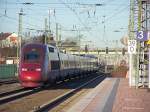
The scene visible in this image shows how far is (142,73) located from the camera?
1239 inches

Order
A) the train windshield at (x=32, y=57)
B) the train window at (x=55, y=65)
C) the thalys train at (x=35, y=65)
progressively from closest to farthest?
the thalys train at (x=35, y=65), the train windshield at (x=32, y=57), the train window at (x=55, y=65)

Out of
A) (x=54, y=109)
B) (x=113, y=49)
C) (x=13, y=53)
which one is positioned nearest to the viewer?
(x=54, y=109)

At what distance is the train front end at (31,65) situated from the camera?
3139 centimetres

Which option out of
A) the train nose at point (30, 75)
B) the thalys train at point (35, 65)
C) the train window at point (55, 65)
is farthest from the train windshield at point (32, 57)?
the train window at point (55, 65)

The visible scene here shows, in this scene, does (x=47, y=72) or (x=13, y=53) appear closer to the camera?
(x=47, y=72)

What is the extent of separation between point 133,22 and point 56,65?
998 centimetres

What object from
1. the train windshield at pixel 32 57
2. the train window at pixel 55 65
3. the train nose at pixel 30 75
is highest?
the train windshield at pixel 32 57

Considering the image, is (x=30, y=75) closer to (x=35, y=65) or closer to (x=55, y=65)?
(x=35, y=65)

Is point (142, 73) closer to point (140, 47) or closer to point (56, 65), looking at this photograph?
point (140, 47)

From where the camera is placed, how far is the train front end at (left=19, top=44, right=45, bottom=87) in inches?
1236

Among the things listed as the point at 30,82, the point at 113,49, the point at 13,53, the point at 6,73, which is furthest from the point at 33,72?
the point at 113,49

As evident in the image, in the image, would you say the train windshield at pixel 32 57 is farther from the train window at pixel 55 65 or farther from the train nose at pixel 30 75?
the train window at pixel 55 65

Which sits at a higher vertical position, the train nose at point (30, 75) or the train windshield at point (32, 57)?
the train windshield at point (32, 57)

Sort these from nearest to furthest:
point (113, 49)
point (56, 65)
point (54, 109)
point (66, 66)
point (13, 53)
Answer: point (54, 109), point (56, 65), point (66, 66), point (13, 53), point (113, 49)
